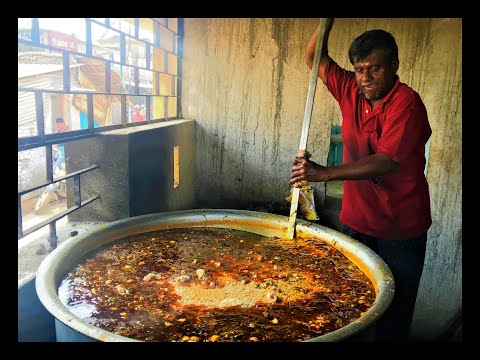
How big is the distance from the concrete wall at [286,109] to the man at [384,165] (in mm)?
1897

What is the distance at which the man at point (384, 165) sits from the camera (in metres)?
2.24

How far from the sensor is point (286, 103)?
15.6ft

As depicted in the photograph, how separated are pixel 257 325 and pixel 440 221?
353 centimetres

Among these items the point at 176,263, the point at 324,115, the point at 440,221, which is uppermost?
the point at 324,115

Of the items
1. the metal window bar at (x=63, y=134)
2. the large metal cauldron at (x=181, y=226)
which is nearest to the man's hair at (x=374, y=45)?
the large metal cauldron at (x=181, y=226)

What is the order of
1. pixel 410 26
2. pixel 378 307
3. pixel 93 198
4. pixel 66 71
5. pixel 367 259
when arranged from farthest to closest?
pixel 410 26 → pixel 93 198 → pixel 66 71 → pixel 367 259 → pixel 378 307

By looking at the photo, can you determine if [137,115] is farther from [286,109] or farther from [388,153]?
[388,153]

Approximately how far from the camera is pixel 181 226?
2.69 m

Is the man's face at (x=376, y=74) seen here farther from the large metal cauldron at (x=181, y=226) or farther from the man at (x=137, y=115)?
the man at (x=137, y=115)

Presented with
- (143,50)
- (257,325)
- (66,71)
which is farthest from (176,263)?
(143,50)

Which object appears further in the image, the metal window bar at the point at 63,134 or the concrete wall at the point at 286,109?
the concrete wall at the point at 286,109

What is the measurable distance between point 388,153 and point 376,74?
0.52 metres

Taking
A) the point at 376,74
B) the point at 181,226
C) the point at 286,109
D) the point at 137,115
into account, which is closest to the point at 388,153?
the point at 376,74

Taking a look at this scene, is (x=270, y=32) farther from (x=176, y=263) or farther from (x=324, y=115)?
(x=176, y=263)
